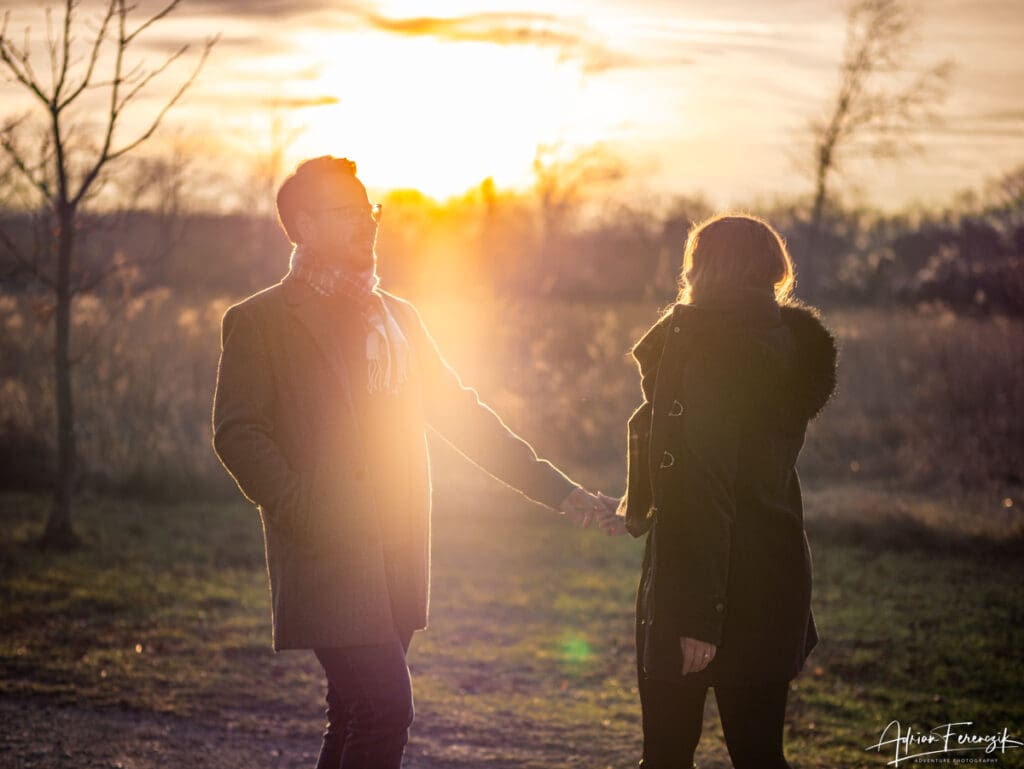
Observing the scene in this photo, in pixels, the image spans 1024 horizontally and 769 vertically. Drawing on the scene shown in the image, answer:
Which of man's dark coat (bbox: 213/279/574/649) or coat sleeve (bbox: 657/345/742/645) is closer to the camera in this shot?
coat sleeve (bbox: 657/345/742/645)

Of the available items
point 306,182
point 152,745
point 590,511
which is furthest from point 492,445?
point 152,745

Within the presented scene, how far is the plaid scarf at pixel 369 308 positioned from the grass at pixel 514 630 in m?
2.67

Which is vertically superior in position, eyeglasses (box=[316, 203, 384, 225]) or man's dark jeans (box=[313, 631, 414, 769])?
eyeglasses (box=[316, 203, 384, 225])

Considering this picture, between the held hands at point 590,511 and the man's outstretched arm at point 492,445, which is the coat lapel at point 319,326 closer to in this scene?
the man's outstretched arm at point 492,445

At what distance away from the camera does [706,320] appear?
290cm

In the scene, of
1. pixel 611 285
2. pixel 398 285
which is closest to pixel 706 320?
pixel 398 285

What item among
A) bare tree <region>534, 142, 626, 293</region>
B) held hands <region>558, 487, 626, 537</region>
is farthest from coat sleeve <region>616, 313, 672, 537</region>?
bare tree <region>534, 142, 626, 293</region>

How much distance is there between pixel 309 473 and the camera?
3092 millimetres

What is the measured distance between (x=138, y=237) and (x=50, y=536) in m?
40.4

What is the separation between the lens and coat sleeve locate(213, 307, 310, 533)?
3.03 m

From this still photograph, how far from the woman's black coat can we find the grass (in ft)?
8.86

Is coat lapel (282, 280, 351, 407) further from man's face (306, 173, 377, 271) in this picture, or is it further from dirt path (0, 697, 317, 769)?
dirt path (0, 697, 317, 769)

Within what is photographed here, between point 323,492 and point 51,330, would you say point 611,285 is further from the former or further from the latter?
point 323,492

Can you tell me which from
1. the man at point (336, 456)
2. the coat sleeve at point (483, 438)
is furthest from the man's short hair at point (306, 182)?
the coat sleeve at point (483, 438)
